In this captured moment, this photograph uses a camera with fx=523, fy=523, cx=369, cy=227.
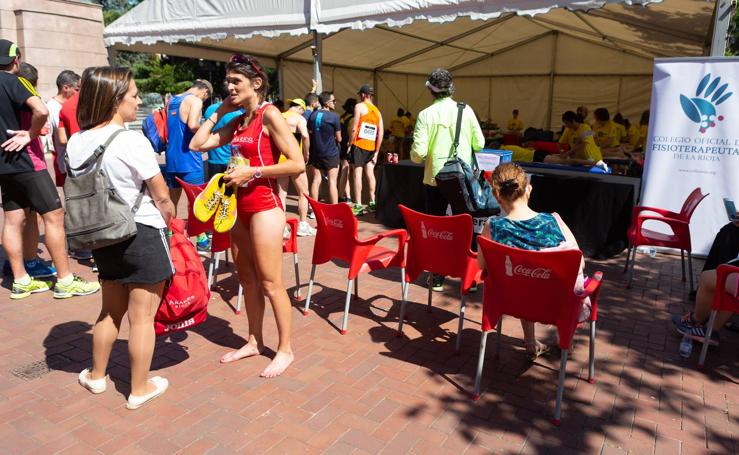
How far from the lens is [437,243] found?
3.62m

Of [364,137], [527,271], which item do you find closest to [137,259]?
[527,271]

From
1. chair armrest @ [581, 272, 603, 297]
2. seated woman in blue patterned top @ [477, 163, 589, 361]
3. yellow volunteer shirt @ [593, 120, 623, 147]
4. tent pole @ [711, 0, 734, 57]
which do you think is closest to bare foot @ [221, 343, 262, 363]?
seated woman in blue patterned top @ [477, 163, 589, 361]

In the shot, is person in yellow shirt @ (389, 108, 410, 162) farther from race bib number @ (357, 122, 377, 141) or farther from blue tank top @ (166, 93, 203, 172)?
A: blue tank top @ (166, 93, 203, 172)

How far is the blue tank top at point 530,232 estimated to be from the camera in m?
2.91

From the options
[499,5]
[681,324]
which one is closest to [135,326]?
[681,324]

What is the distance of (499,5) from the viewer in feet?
20.2

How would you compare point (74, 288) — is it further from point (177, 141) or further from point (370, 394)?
point (370, 394)

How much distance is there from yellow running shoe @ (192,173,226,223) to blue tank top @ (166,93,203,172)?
8.35 feet

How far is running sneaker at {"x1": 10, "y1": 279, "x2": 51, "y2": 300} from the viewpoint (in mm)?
4461

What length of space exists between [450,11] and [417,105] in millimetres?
13892

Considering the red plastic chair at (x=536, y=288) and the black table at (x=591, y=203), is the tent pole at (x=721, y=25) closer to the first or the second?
the black table at (x=591, y=203)

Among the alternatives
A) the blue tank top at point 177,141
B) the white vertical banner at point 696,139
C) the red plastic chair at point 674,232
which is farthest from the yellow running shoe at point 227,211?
the white vertical banner at point 696,139

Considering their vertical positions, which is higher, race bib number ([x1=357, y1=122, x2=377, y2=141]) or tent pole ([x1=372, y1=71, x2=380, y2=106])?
tent pole ([x1=372, y1=71, x2=380, y2=106])

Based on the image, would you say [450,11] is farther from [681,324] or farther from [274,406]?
[274,406]
